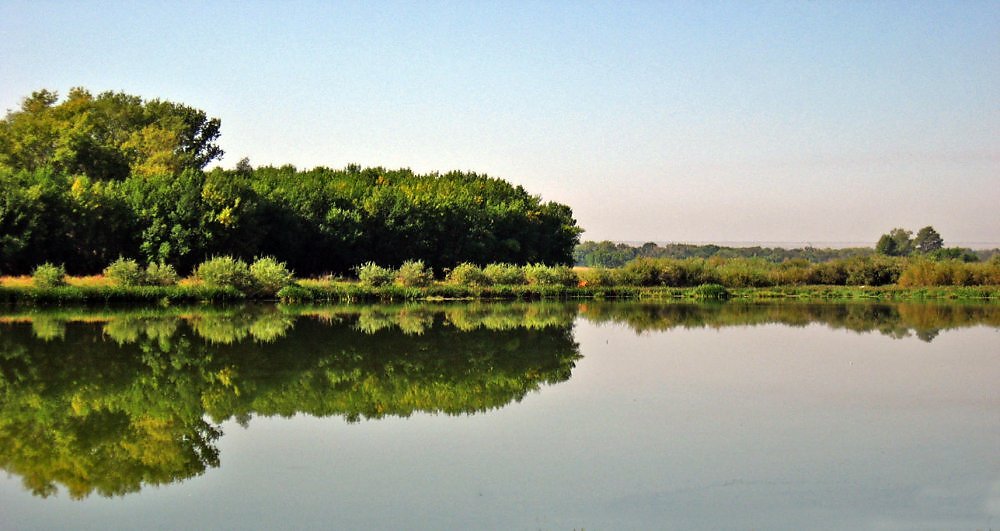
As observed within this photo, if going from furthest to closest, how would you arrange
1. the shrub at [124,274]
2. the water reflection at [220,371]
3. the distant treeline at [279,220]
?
the distant treeline at [279,220], the shrub at [124,274], the water reflection at [220,371]

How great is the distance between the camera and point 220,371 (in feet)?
52.4

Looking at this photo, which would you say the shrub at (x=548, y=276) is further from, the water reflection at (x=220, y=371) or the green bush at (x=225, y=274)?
the green bush at (x=225, y=274)

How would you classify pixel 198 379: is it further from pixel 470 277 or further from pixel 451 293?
pixel 470 277

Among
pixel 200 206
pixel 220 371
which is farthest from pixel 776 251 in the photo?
pixel 220 371

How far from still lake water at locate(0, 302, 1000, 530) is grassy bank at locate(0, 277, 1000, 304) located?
10759mm

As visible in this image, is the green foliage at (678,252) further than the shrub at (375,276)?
Yes

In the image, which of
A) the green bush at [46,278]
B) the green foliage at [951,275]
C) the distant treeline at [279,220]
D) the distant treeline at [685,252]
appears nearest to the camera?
the green bush at [46,278]

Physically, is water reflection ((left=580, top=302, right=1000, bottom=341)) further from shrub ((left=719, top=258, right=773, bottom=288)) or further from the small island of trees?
shrub ((left=719, top=258, right=773, bottom=288))

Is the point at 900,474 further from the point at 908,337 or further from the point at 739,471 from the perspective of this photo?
the point at 908,337

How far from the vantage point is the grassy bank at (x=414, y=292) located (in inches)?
1270

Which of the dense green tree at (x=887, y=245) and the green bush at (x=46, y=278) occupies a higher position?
the dense green tree at (x=887, y=245)

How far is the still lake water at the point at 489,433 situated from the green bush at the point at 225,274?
44.8ft

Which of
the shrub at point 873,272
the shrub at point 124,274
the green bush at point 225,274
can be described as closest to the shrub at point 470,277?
the green bush at point 225,274

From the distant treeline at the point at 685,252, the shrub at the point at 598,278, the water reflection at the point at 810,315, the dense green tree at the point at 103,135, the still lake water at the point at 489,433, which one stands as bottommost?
the still lake water at the point at 489,433
